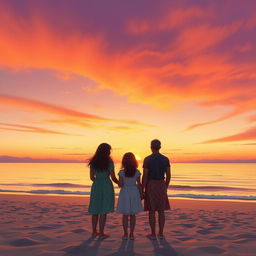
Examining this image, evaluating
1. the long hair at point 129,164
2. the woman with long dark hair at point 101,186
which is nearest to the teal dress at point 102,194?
the woman with long dark hair at point 101,186

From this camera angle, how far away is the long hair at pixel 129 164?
23.3 feet

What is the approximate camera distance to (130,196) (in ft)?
23.8

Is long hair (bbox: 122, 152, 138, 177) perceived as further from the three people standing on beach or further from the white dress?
the white dress

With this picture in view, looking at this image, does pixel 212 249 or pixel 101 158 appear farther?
pixel 101 158

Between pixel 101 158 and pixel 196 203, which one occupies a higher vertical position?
pixel 101 158

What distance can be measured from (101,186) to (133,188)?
0.82m

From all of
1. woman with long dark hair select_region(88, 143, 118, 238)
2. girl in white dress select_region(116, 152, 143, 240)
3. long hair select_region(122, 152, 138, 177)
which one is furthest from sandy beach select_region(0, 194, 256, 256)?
long hair select_region(122, 152, 138, 177)

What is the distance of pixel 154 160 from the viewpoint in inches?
285

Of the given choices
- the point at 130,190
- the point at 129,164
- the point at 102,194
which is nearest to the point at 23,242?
the point at 102,194

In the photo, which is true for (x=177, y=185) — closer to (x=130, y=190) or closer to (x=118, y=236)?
(x=118, y=236)

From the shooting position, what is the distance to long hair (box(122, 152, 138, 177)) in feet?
23.3

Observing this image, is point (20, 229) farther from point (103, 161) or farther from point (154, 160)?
point (154, 160)

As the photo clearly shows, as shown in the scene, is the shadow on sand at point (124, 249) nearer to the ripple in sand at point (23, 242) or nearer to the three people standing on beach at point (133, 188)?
the three people standing on beach at point (133, 188)

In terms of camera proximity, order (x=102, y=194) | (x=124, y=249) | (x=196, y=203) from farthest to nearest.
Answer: (x=196, y=203)
(x=102, y=194)
(x=124, y=249)
